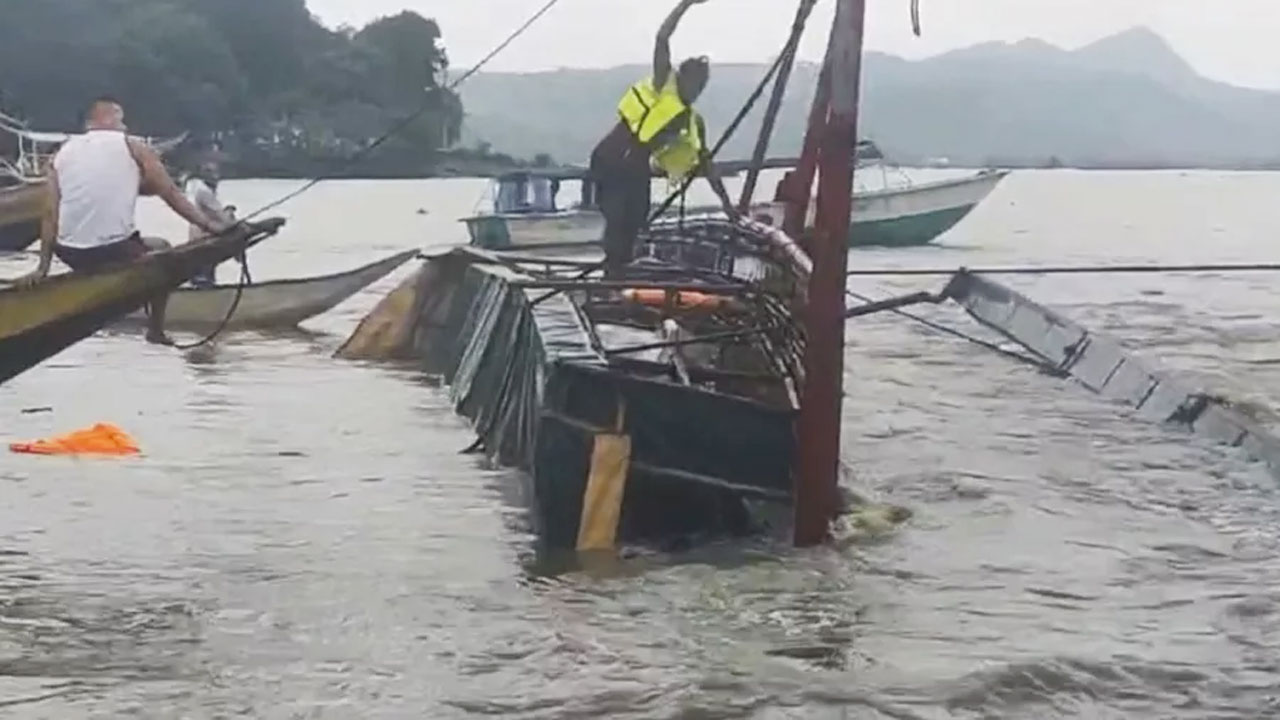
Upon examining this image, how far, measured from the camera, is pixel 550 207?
38062mm

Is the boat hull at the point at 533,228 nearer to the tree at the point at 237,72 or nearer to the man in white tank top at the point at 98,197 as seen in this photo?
the man in white tank top at the point at 98,197

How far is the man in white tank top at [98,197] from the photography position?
481 inches

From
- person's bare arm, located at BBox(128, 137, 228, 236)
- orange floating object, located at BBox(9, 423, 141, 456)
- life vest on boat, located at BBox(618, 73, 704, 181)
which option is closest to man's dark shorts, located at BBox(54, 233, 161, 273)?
person's bare arm, located at BBox(128, 137, 228, 236)

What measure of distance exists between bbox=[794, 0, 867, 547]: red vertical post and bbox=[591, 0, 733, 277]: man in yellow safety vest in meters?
3.91

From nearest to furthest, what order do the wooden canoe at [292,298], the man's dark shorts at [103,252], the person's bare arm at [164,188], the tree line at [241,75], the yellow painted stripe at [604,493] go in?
the yellow painted stripe at [604,493], the person's bare arm at [164,188], the man's dark shorts at [103,252], the wooden canoe at [292,298], the tree line at [241,75]

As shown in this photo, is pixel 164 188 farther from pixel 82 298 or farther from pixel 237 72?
pixel 237 72

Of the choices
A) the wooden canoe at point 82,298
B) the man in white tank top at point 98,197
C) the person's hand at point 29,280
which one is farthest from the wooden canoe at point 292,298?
the person's hand at point 29,280

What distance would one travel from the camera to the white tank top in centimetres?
1223

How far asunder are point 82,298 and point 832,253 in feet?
13.4

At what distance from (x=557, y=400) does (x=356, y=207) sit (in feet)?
266

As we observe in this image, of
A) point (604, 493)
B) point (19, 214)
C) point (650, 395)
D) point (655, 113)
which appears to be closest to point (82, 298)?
point (604, 493)

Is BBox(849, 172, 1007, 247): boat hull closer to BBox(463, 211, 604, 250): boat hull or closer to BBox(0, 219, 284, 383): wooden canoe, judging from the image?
BBox(463, 211, 604, 250): boat hull

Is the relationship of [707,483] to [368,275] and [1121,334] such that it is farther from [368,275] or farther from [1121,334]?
[1121,334]

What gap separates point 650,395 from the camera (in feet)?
37.6
